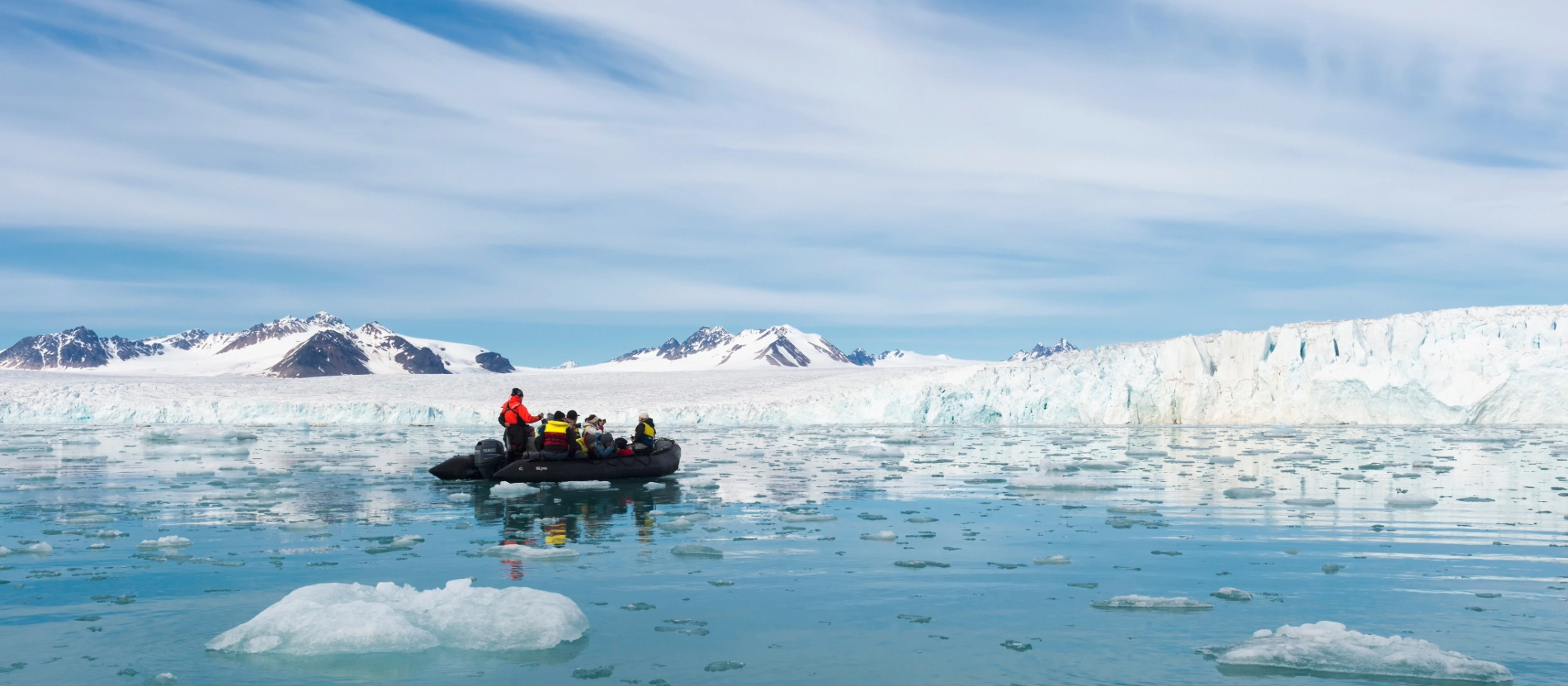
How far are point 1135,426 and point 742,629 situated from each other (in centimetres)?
3237

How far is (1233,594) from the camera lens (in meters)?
6.68

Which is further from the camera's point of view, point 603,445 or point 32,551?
point 603,445

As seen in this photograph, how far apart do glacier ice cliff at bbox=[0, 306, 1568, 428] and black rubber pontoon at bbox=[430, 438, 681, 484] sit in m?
23.6

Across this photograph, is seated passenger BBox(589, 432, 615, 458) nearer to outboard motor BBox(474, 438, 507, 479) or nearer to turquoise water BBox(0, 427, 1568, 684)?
turquoise water BBox(0, 427, 1568, 684)

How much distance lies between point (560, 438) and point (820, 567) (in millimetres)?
8078

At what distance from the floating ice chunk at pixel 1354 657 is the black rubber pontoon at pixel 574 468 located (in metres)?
11.1

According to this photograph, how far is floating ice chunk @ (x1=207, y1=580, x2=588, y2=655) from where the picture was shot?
5379 mm

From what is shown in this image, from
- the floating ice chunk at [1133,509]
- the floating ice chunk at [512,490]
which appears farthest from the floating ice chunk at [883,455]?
the floating ice chunk at [1133,509]

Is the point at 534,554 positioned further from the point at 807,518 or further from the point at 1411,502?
the point at 1411,502

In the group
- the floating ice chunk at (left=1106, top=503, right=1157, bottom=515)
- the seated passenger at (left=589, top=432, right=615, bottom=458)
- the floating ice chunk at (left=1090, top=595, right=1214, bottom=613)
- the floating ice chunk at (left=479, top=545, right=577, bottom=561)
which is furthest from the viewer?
the seated passenger at (left=589, top=432, right=615, bottom=458)

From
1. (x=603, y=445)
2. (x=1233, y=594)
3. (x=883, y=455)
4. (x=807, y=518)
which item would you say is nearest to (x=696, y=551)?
(x=807, y=518)

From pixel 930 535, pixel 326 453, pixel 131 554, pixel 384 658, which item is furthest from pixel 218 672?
pixel 326 453

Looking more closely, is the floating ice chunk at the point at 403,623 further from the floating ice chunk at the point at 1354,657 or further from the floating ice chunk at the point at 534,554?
the floating ice chunk at the point at 1354,657

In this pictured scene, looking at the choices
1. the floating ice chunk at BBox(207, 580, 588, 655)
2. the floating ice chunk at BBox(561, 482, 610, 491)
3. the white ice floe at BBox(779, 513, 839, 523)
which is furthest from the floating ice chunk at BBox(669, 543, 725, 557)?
the floating ice chunk at BBox(561, 482, 610, 491)
